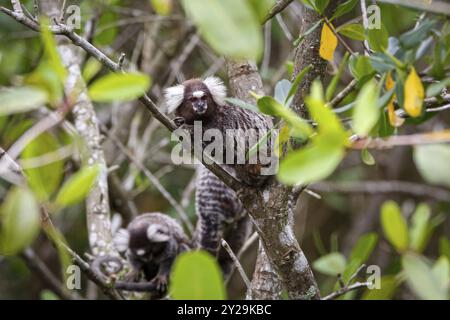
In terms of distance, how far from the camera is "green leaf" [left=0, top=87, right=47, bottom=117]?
1175 mm

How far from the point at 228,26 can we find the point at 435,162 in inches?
19.8

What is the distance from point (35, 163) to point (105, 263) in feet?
8.46

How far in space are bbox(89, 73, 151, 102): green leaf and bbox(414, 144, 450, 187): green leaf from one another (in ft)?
1.93

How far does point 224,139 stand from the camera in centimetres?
351

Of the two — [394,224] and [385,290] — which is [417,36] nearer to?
[394,224]

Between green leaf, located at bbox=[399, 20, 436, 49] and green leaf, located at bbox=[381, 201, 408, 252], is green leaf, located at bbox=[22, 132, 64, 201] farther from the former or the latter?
green leaf, located at bbox=[399, 20, 436, 49]

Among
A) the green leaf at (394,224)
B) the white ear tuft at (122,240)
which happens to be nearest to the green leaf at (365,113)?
the green leaf at (394,224)

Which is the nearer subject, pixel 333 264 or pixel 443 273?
pixel 443 273

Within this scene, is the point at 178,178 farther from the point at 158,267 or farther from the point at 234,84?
the point at 234,84

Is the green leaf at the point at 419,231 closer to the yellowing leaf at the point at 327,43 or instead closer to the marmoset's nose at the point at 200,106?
the yellowing leaf at the point at 327,43

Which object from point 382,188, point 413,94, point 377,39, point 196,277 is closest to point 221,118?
point 377,39

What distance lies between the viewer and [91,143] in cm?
416

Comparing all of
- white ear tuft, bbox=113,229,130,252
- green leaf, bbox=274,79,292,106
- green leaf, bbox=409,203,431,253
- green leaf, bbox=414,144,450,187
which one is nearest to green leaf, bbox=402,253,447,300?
green leaf, bbox=409,203,431,253
